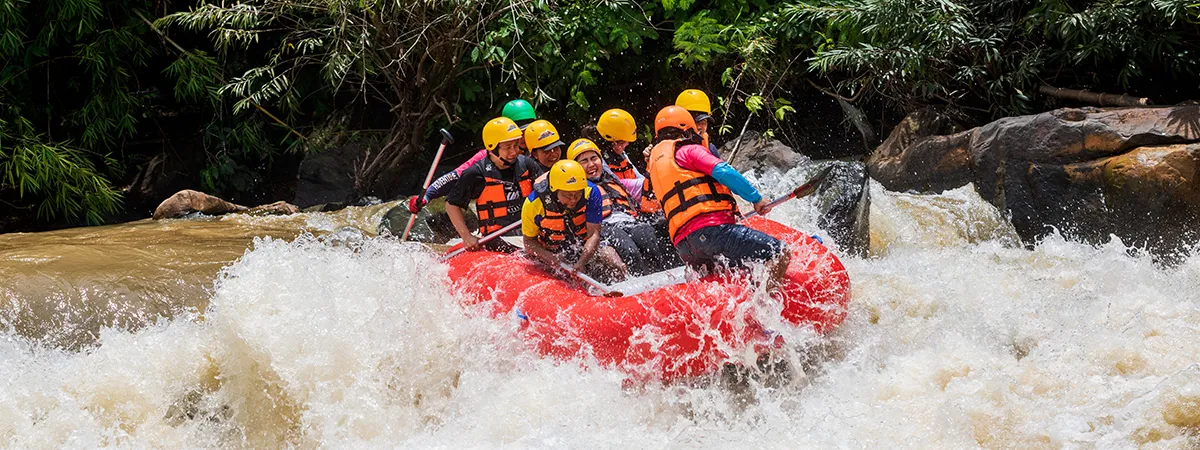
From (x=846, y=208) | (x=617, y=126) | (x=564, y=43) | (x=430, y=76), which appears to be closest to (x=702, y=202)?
(x=617, y=126)

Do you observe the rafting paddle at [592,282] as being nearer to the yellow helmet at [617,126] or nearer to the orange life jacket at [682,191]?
the orange life jacket at [682,191]

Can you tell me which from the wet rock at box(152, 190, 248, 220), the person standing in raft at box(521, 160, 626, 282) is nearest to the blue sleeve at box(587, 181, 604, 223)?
the person standing in raft at box(521, 160, 626, 282)

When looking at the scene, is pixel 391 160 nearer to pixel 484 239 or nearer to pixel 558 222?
pixel 484 239

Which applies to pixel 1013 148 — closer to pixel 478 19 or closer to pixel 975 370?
pixel 975 370

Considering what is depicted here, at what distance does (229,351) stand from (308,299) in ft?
1.33

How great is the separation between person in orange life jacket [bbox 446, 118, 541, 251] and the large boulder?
323 cm

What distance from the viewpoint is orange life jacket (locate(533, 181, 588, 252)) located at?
470cm

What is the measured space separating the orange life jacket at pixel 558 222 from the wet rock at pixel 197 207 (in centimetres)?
460

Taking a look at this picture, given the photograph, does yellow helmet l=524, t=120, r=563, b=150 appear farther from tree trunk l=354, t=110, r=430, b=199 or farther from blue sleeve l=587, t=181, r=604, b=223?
tree trunk l=354, t=110, r=430, b=199

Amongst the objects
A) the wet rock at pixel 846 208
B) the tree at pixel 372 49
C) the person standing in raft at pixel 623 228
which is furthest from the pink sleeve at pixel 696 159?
the tree at pixel 372 49

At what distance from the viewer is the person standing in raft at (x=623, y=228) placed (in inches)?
195

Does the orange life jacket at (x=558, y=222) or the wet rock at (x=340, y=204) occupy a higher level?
the orange life jacket at (x=558, y=222)

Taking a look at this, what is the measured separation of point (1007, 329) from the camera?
443 centimetres

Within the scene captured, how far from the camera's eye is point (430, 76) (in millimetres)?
9320
